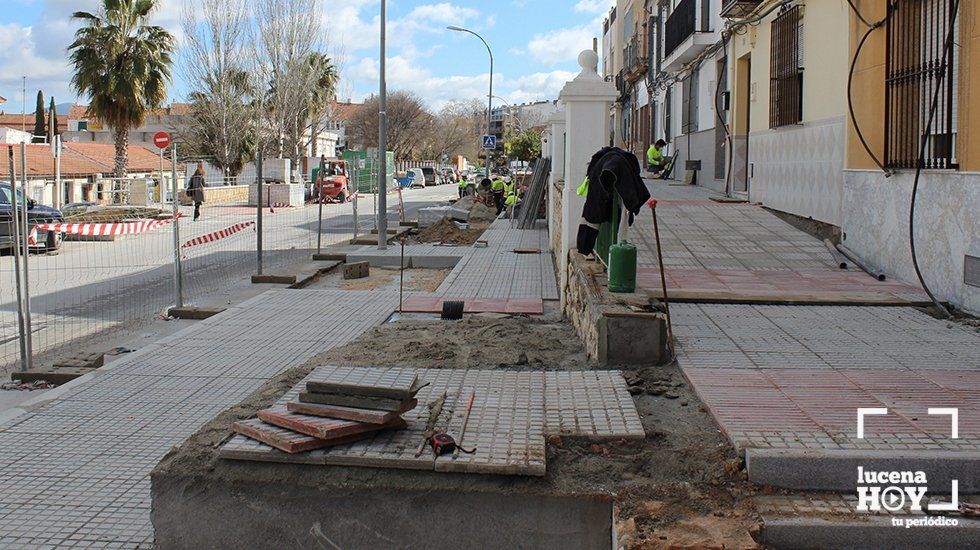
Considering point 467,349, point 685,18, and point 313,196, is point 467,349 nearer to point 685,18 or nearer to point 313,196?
point 685,18

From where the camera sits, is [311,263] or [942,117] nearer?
[942,117]

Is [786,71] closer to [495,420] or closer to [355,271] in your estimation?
[355,271]

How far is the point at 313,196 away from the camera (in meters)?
43.3

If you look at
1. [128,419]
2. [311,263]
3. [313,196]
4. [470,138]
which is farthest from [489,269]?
[470,138]

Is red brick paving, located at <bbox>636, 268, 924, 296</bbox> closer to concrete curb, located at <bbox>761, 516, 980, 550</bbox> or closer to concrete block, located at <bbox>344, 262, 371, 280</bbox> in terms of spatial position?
concrete curb, located at <bbox>761, 516, 980, 550</bbox>

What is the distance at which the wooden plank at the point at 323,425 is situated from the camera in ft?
14.1

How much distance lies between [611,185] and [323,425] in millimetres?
4116

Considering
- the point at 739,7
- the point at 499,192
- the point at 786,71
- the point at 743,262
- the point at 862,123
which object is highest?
the point at 739,7

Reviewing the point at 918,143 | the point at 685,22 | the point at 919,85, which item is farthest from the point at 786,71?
the point at 685,22

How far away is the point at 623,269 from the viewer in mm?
6945

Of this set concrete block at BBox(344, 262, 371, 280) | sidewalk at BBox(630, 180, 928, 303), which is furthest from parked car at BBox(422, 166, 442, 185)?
sidewalk at BBox(630, 180, 928, 303)

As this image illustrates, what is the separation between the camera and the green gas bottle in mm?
6949

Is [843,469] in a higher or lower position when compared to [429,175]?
lower

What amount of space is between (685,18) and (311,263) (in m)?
12.1
